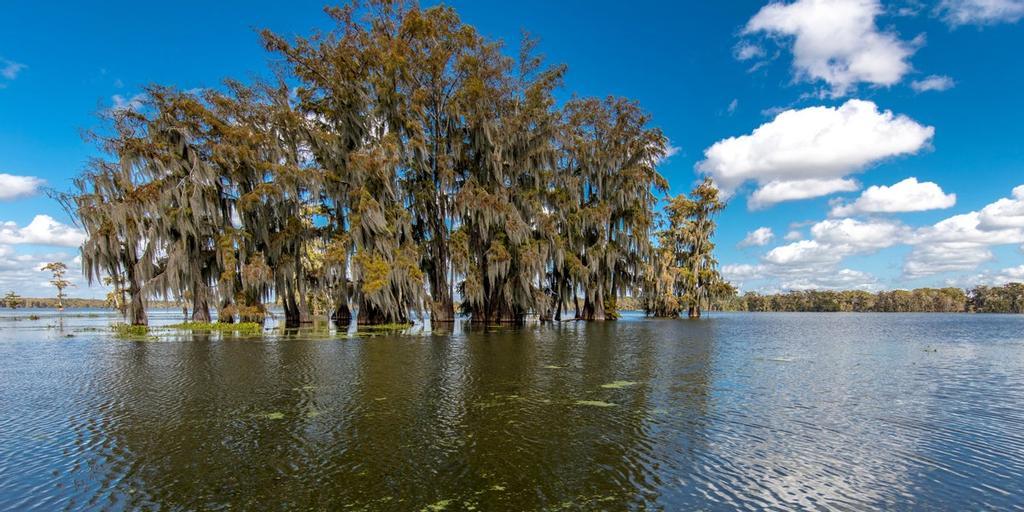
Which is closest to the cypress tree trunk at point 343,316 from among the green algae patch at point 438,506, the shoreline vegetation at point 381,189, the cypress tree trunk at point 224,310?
the shoreline vegetation at point 381,189

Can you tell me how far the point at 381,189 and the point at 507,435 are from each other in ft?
82.5

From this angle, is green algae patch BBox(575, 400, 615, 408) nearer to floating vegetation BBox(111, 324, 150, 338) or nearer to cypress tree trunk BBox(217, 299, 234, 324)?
floating vegetation BBox(111, 324, 150, 338)

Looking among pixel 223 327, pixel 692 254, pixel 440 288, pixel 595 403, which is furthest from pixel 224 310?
pixel 692 254

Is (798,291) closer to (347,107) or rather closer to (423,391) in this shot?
(347,107)

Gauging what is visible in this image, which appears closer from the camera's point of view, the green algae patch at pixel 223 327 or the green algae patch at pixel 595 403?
the green algae patch at pixel 595 403

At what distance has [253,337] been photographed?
24.9m

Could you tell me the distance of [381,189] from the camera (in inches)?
1222

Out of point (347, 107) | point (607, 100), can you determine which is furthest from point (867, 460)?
point (607, 100)

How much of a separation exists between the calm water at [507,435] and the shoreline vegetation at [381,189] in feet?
42.7

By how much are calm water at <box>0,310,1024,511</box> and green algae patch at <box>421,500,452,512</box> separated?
0.13 feet

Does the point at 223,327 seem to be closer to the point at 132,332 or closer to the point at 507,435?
the point at 132,332

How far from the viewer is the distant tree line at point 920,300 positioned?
10869cm

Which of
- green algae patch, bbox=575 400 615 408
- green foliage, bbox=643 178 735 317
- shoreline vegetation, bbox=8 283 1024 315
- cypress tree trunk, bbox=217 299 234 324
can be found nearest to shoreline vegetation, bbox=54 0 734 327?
cypress tree trunk, bbox=217 299 234 324

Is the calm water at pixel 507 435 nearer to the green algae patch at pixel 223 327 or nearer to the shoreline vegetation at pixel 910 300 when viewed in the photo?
the green algae patch at pixel 223 327
